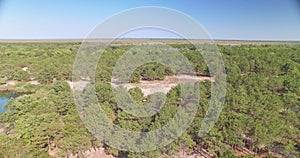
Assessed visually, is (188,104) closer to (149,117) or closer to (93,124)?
(149,117)

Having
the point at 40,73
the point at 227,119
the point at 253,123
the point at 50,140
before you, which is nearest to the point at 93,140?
the point at 50,140

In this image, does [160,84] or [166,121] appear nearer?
[166,121]

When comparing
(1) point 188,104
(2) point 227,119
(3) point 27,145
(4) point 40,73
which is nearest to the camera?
(3) point 27,145

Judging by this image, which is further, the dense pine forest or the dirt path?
the dirt path

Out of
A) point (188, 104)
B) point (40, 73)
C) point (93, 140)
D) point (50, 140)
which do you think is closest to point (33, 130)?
point (50, 140)

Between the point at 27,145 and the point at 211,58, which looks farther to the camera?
the point at 211,58

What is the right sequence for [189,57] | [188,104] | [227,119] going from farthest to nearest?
1. [189,57]
2. [188,104]
3. [227,119]

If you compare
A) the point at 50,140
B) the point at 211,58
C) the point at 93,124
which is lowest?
the point at 50,140

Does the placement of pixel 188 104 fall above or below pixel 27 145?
above

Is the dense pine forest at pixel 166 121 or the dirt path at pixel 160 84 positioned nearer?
the dense pine forest at pixel 166 121

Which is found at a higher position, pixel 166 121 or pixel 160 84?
pixel 166 121
